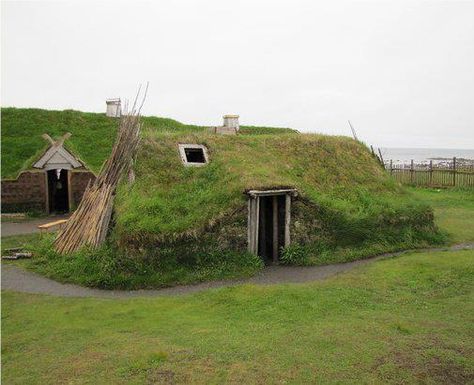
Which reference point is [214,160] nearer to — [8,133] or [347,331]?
[347,331]

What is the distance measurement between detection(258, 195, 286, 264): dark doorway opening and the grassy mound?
16.5 inches

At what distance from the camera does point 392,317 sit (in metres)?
8.58

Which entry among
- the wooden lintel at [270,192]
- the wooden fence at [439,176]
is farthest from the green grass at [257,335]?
the wooden fence at [439,176]

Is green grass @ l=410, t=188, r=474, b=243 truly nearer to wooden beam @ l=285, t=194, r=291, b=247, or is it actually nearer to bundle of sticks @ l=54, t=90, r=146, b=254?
wooden beam @ l=285, t=194, r=291, b=247

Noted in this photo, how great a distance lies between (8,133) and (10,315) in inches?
640

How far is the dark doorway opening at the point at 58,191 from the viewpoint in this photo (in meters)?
21.1

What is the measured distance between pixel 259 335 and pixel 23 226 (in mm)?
13836

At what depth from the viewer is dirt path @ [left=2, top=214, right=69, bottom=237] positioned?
16.7 meters

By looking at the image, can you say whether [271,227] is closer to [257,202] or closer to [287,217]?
[287,217]

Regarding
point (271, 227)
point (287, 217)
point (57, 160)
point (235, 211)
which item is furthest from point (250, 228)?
point (57, 160)

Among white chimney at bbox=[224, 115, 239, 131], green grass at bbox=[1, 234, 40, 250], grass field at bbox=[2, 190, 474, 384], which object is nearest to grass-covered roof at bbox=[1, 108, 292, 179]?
white chimney at bbox=[224, 115, 239, 131]

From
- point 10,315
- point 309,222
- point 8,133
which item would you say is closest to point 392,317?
point 309,222

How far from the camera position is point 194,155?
1552 cm

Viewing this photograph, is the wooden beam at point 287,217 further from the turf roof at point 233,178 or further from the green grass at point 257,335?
the green grass at point 257,335
